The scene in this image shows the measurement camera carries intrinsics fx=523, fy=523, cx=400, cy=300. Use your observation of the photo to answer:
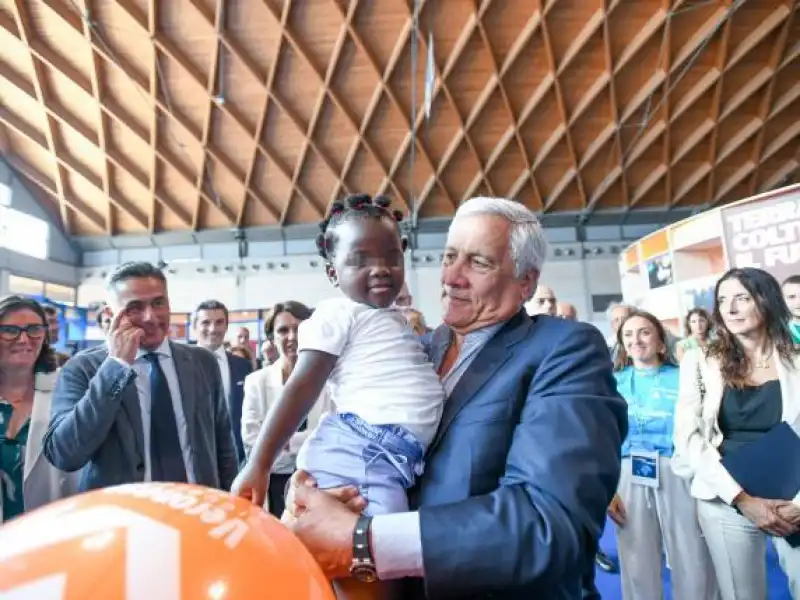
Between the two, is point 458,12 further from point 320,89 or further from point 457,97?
point 320,89

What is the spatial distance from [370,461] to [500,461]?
0.29 metres

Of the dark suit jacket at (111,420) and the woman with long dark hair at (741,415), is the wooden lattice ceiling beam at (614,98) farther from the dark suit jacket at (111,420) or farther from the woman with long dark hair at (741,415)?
the dark suit jacket at (111,420)

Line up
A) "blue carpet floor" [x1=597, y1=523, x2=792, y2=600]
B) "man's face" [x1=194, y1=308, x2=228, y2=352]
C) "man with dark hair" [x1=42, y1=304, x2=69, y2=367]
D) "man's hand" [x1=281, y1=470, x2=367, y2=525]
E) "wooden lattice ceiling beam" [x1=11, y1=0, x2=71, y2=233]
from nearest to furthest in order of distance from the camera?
"man's hand" [x1=281, y1=470, x2=367, y2=525], "man with dark hair" [x1=42, y1=304, x2=69, y2=367], "blue carpet floor" [x1=597, y1=523, x2=792, y2=600], "man's face" [x1=194, y1=308, x2=228, y2=352], "wooden lattice ceiling beam" [x1=11, y1=0, x2=71, y2=233]

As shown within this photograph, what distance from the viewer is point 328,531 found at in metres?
1.05

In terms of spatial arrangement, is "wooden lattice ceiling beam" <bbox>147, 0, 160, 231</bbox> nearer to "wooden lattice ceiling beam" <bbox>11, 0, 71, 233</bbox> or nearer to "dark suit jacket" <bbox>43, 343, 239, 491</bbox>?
"wooden lattice ceiling beam" <bbox>11, 0, 71, 233</bbox>

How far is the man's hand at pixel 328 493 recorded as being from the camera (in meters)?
1.15

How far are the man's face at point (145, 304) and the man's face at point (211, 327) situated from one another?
252 cm

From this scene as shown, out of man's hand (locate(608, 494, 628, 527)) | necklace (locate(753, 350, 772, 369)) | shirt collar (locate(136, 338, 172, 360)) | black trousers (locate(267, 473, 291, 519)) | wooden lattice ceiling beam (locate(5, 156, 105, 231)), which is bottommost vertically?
man's hand (locate(608, 494, 628, 527))

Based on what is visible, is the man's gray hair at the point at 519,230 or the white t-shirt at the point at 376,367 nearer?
the white t-shirt at the point at 376,367

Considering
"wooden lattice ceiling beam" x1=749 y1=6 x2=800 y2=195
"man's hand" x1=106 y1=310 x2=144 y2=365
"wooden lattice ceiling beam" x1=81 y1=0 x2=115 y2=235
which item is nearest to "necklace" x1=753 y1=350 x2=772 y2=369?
"man's hand" x1=106 y1=310 x2=144 y2=365

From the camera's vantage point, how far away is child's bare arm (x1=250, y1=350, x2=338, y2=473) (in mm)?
1308

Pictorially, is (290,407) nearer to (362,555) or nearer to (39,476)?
(362,555)

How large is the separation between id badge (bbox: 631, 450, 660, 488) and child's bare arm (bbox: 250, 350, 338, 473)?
274 centimetres

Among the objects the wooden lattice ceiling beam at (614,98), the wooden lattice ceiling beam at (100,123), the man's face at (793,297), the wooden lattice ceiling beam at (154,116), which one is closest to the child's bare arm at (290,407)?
the man's face at (793,297)
